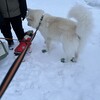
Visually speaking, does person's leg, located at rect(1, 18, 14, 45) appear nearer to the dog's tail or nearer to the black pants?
the black pants

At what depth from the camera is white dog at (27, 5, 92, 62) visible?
2961 millimetres

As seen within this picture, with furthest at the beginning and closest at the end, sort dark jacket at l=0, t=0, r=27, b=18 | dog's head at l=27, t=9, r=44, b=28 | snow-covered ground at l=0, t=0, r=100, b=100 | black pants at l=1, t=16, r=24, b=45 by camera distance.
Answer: black pants at l=1, t=16, r=24, b=45 → dog's head at l=27, t=9, r=44, b=28 → dark jacket at l=0, t=0, r=27, b=18 → snow-covered ground at l=0, t=0, r=100, b=100

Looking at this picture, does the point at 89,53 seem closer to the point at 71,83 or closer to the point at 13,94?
the point at 71,83

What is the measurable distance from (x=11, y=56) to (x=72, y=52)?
108 cm

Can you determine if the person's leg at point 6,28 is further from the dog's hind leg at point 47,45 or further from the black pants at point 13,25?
the dog's hind leg at point 47,45

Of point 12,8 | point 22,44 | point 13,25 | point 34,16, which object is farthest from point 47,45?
point 12,8

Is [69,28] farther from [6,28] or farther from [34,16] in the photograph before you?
[6,28]

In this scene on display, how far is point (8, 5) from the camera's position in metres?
3.29

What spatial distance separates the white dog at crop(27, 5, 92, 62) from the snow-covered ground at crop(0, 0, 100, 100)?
22 centimetres

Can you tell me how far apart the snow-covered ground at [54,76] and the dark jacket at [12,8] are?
734mm

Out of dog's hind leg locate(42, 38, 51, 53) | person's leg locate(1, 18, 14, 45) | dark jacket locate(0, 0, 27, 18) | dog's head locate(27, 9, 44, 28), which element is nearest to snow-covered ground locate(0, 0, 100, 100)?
dog's hind leg locate(42, 38, 51, 53)

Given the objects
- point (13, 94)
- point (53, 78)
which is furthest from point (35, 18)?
point (13, 94)

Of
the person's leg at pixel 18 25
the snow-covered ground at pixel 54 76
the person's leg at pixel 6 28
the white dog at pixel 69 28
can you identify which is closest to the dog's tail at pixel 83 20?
the white dog at pixel 69 28

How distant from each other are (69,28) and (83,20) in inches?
11.6
